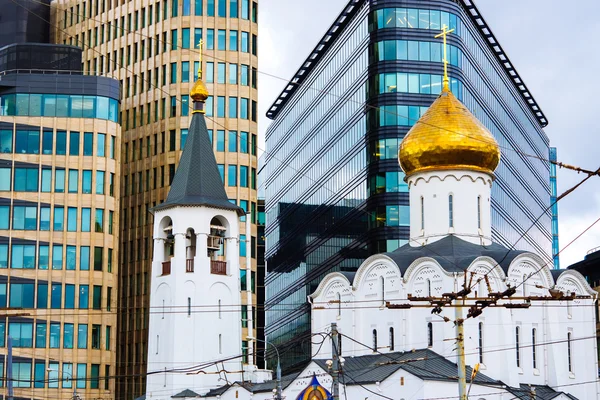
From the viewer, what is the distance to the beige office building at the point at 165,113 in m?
91.1

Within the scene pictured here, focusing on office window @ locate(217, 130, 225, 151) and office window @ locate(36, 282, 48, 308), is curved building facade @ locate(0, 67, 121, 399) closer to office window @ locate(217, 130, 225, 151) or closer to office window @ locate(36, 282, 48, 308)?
office window @ locate(36, 282, 48, 308)

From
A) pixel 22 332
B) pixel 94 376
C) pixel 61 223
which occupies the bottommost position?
pixel 94 376

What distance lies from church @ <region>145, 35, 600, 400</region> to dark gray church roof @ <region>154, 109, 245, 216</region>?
7cm

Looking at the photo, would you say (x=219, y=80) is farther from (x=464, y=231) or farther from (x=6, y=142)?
(x=464, y=231)

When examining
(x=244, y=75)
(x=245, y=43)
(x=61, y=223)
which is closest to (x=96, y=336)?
(x=61, y=223)

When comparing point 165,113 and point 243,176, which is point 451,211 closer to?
point 243,176

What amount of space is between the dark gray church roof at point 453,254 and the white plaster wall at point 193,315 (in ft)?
34.1

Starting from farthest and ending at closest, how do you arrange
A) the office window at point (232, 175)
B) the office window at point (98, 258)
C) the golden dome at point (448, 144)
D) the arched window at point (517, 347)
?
the office window at point (232, 175) < the office window at point (98, 258) < the golden dome at point (448, 144) < the arched window at point (517, 347)

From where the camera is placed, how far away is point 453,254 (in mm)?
63281

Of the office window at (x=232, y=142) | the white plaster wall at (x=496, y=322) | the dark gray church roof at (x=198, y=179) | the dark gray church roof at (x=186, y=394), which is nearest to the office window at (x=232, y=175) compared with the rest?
the office window at (x=232, y=142)

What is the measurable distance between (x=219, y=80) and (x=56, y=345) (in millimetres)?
20573

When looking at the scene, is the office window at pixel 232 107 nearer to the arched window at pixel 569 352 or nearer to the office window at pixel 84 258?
the office window at pixel 84 258

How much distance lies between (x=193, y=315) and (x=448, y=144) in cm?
1548

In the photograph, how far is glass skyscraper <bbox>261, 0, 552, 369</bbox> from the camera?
87812 mm
